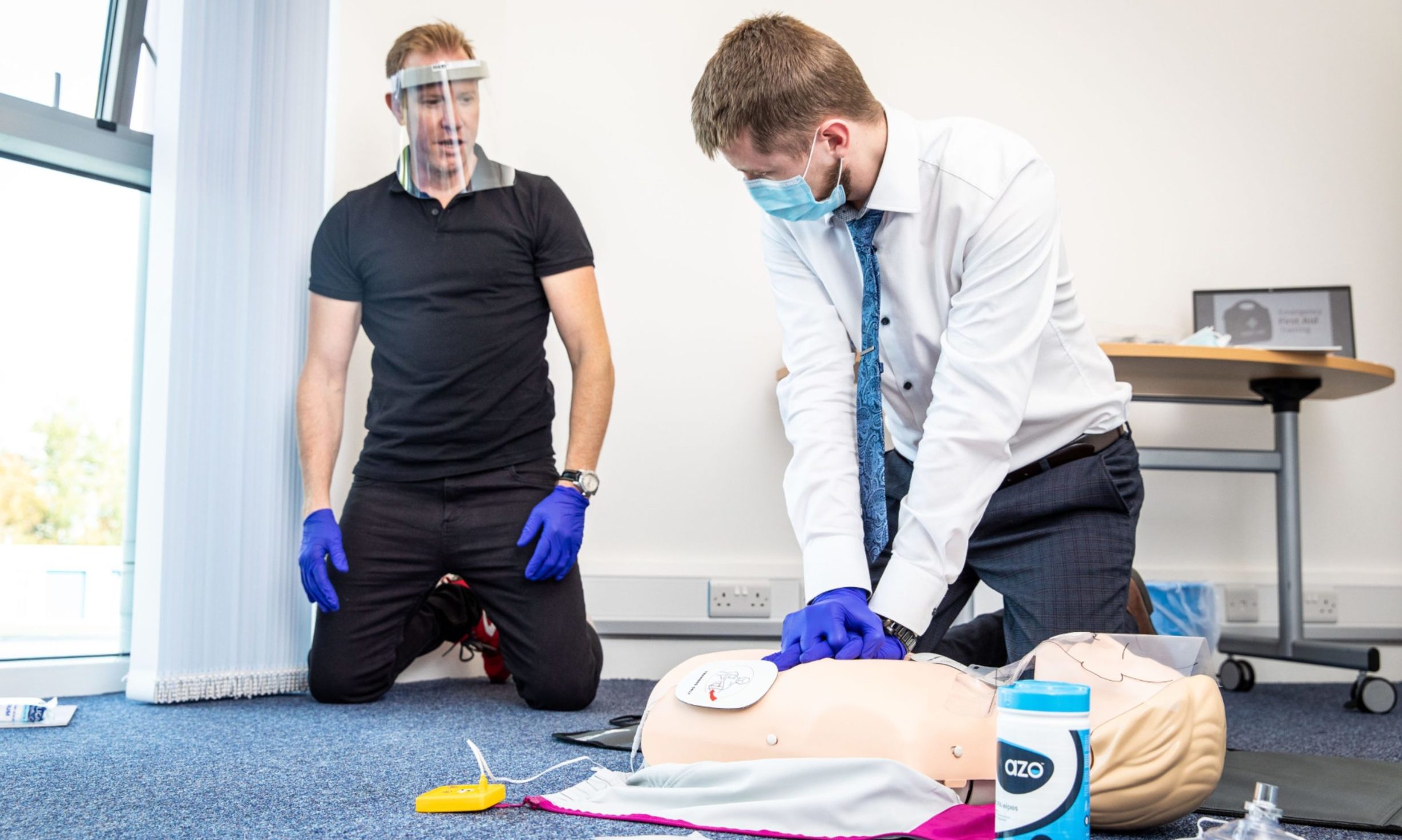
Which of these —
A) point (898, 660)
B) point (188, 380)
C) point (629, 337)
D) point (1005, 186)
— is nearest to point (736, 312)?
point (629, 337)

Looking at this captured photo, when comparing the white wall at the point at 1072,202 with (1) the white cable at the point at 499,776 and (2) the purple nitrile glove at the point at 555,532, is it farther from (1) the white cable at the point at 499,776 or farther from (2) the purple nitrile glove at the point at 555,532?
(1) the white cable at the point at 499,776

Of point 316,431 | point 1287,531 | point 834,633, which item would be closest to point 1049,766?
point 834,633

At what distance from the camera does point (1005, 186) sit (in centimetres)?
142

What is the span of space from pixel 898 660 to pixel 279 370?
5.39ft

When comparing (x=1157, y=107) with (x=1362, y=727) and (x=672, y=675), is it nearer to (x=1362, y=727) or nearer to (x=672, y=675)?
(x=1362, y=727)

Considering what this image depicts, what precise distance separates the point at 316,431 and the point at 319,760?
945mm

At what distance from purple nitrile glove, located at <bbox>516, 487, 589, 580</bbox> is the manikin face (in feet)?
2.35

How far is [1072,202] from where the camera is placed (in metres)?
3.10

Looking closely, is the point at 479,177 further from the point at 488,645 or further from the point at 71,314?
the point at 488,645

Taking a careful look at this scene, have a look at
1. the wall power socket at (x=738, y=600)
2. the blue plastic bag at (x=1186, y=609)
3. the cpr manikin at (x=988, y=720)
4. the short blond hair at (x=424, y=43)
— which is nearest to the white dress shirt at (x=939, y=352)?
the cpr manikin at (x=988, y=720)

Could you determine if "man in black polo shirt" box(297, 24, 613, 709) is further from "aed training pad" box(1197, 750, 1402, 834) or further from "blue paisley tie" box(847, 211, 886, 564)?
"aed training pad" box(1197, 750, 1402, 834)

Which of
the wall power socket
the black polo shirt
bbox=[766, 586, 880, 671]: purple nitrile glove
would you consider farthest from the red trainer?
bbox=[766, 586, 880, 671]: purple nitrile glove

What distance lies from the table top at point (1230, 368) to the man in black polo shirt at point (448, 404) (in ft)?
3.85

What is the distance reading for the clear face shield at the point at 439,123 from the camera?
222 centimetres
